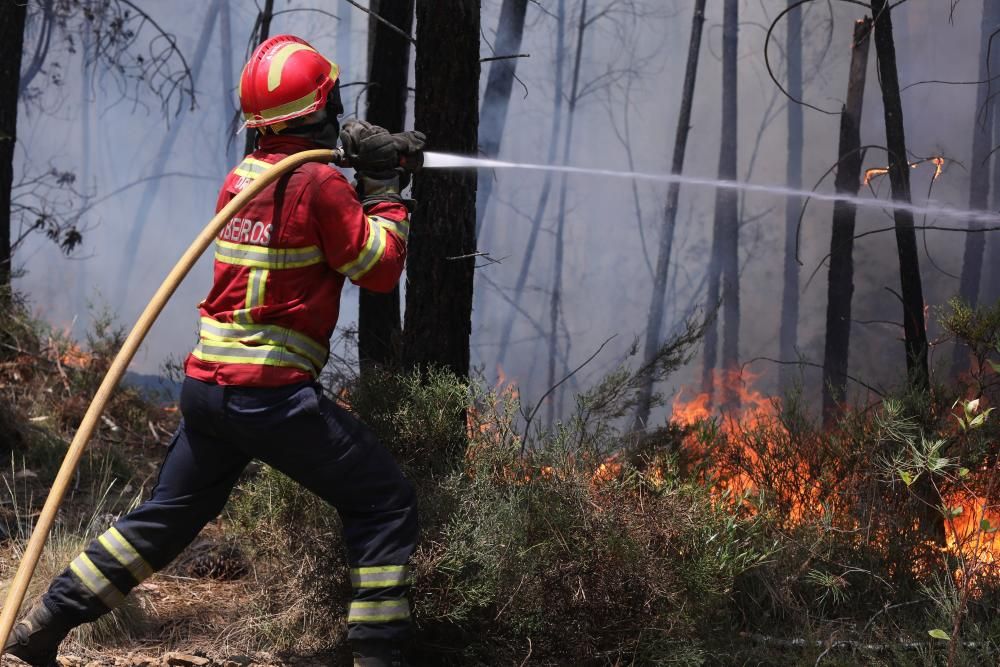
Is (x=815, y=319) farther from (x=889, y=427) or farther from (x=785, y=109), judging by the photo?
(x=889, y=427)

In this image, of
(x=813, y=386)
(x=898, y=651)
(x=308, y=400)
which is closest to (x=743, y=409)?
(x=813, y=386)

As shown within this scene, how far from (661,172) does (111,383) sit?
15.7ft

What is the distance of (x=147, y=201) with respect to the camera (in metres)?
8.57

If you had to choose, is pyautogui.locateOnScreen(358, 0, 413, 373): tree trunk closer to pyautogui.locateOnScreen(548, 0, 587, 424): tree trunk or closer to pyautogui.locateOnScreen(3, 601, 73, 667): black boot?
pyautogui.locateOnScreen(548, 0, 587, 424): tree trunk

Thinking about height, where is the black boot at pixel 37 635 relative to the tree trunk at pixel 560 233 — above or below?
below

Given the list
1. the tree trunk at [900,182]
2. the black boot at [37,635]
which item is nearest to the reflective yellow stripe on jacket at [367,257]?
the black boot at [37,635]

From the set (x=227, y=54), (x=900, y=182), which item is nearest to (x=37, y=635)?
(x=900, y=182)

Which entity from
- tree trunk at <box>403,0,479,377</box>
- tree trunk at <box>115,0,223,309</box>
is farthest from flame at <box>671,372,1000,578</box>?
tree trunk at <box>115,0,223,309</box>

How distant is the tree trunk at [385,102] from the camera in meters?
5.89

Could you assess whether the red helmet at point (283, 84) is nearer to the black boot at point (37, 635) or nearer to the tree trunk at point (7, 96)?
the black boot at point (37, 635)

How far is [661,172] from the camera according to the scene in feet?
22.6

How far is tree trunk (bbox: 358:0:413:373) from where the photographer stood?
232 inches

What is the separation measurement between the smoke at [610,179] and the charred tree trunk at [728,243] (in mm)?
63

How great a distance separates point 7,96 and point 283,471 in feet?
16.9
